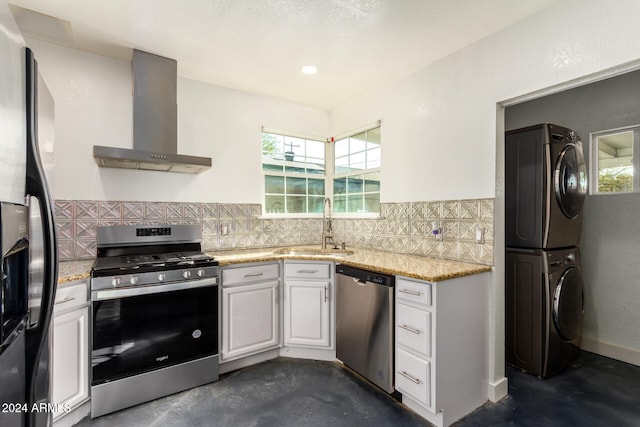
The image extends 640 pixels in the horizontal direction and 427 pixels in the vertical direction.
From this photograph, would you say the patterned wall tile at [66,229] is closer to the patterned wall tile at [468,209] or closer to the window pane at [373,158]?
the window pane at [373,158]

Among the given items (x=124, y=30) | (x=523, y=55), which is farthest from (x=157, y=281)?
(x=523, y=55)

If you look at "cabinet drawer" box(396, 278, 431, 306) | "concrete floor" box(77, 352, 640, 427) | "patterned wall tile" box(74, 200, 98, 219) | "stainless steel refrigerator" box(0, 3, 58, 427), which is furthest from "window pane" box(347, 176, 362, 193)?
"stainless steel refrigerator" box(0, 3, 58, 427)

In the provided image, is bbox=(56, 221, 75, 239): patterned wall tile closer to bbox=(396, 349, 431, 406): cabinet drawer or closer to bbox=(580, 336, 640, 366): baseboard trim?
bbox=(396, 349, 431, 406): cabinet drawer

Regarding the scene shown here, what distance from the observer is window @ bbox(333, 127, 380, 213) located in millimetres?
3219

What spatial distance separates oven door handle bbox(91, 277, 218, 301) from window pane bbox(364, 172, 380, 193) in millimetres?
1781

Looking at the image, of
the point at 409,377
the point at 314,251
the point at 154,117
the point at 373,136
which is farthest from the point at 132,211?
the point at 409,377

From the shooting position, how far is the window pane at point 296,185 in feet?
11.6

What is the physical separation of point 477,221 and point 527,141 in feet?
2.61

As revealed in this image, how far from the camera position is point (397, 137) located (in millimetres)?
2889

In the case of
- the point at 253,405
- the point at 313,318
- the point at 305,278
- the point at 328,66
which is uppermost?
the point at 328,66

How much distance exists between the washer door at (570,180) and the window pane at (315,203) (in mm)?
2281

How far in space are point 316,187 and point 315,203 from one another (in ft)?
0.64

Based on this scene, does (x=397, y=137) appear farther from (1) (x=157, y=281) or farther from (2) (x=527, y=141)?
(1) (x=157, y=281)

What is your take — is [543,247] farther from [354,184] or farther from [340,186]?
[340,186]
